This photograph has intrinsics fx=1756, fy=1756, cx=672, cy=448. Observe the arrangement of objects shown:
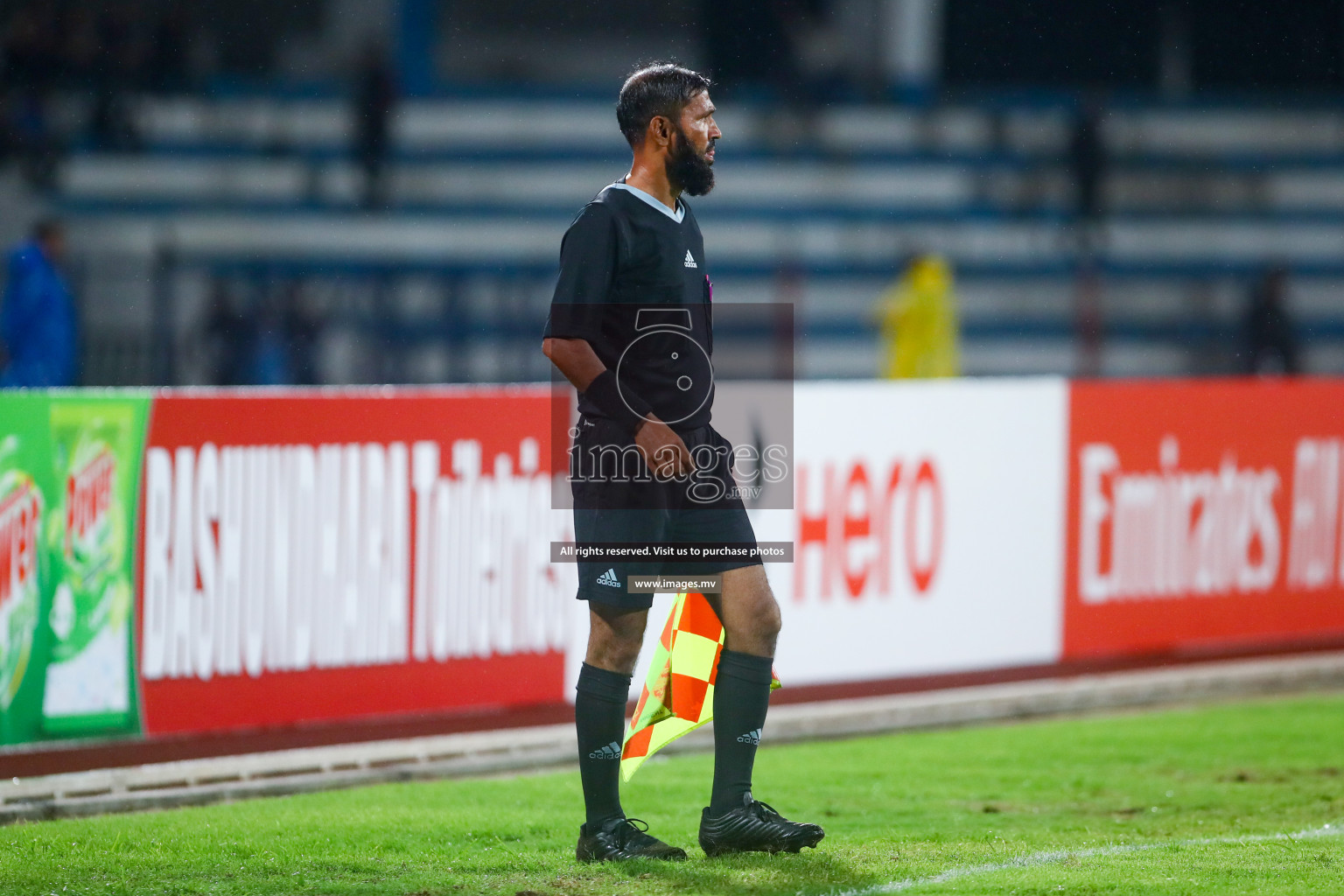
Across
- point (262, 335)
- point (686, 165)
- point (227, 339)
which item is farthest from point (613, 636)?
point (262, 335)

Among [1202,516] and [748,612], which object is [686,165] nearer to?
[748,612]

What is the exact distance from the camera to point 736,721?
4.80 meters

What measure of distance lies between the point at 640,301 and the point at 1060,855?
1965 mm

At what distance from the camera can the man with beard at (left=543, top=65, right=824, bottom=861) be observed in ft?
15.1

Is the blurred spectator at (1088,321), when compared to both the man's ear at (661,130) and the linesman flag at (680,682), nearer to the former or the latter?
the linesman flag at (680,682)

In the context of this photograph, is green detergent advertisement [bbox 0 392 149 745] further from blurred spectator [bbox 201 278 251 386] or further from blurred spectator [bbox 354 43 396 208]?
blurred spectator [bbox 354 43 396 208]

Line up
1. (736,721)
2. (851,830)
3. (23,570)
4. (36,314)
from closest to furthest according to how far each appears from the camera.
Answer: (736,721) → (851,830) → (23,570) → (36,314)

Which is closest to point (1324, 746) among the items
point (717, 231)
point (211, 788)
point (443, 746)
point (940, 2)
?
point (443, 746)

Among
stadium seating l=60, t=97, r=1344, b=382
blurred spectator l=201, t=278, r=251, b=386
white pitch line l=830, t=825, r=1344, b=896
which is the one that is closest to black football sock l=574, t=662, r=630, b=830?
white pitch line l=830, t=825, r=1344, b=896

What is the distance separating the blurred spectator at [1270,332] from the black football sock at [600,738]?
13772 mm

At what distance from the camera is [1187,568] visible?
905 cm

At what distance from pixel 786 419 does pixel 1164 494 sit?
2.42 metres

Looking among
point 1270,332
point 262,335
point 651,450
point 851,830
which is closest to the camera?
point 651,450

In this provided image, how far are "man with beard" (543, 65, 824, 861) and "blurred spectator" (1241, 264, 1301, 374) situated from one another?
1355 cm
